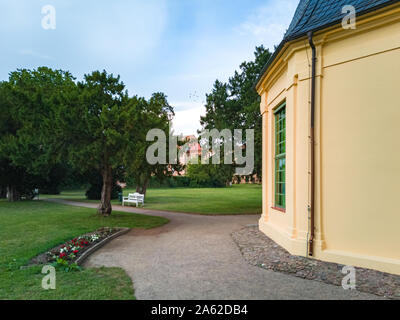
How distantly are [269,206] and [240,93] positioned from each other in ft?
28.9

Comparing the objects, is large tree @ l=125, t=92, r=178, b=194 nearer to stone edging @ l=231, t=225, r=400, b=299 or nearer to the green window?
the green window

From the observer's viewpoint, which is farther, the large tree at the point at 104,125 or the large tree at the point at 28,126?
the large tree at the point at 28,126

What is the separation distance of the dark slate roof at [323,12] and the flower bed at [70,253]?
6545 millimetres

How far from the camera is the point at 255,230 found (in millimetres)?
9297

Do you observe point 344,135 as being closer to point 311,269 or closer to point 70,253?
point 311,269

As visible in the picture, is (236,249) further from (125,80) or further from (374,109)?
(125,80)

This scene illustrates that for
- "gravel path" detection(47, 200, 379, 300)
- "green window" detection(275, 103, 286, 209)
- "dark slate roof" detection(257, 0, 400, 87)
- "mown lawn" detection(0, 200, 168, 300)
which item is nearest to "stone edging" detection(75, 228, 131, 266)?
"gravel path" detection(47, 200, 379, 300)

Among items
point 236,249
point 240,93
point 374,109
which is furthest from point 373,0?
point 240,93

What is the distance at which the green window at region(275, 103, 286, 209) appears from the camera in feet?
25.3

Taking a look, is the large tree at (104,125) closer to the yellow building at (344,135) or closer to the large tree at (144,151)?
the large tree at (144,151)

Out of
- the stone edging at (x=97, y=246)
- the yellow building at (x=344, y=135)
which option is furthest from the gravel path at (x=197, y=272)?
the yellow building at (x=344, y=135)

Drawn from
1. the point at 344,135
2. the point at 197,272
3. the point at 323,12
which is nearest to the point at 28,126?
the point at 197,272

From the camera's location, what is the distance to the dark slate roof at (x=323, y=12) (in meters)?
5.19
